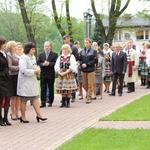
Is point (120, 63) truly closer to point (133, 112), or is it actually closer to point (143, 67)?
point (143, 67)

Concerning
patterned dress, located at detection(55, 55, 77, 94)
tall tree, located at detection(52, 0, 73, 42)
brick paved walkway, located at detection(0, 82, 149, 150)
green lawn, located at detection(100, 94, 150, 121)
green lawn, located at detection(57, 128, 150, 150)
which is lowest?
brick paved walkway, located at detection(0, 82, 149, 150)

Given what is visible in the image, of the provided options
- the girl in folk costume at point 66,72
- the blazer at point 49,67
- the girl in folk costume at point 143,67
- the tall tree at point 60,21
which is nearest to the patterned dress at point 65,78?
the girl in folk costume at point 66,72

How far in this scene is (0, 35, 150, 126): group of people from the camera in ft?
34.9

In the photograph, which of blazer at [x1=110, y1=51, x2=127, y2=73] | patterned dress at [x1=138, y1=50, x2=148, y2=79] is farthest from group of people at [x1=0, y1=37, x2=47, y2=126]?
patterned dress at [x1=138, y1=50, x2=148, y2=79]

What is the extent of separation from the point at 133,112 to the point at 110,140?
3573 millimetres

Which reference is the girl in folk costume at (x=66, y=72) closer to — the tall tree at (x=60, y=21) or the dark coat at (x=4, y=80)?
the dark coat at (x=4, y=80)

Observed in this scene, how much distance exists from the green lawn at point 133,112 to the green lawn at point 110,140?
1593 millimetres

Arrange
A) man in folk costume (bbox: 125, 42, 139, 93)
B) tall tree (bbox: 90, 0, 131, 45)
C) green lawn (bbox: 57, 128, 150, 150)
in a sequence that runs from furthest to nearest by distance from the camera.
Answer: tall tree (bbox: 90, 0, 131, 45), man in folk costume (bbox: 125, 42, 139, 93), green lawn (bbox: 57, 128, 150, 150)

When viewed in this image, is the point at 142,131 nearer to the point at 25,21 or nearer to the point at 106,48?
the point at 106,48


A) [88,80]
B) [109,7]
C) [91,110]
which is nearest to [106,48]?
[88,80]

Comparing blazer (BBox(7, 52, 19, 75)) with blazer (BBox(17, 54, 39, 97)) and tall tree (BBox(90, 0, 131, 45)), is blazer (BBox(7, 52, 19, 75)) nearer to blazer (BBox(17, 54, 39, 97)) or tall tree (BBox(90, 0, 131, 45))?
blazer (BBox(17, 54, 39, 97))

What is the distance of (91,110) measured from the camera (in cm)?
1280

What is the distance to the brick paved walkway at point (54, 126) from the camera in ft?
27.4

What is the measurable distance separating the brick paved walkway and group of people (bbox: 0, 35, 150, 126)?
1.39 ft
